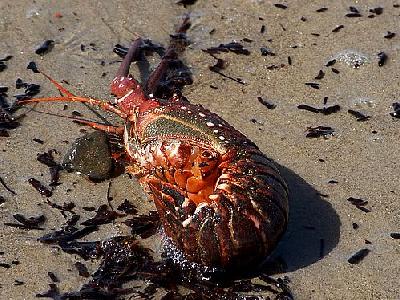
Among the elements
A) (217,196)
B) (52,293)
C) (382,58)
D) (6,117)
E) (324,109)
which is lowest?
(52,293)

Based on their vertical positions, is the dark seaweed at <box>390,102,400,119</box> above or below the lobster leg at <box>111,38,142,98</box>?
below

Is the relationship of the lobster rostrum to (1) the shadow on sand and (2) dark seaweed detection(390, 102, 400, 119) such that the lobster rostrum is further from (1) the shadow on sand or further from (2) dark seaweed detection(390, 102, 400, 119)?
(2) dark seaweed detection(390, 102, 400, 119)

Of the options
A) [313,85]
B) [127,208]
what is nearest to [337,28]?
[313,85]

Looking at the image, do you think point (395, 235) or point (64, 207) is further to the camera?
point (64, 207)

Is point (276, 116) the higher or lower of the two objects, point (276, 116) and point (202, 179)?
the lower

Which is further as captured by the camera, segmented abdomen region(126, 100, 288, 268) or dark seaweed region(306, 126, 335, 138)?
dark seaweed region(306, 126, 335, 138)

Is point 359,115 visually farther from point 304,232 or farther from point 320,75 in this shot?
point 304,232

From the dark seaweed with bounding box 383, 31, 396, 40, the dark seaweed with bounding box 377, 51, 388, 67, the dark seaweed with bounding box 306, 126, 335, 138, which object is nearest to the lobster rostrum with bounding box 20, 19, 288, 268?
the dark seaweed with bounding box 306, 126, 335, 138
